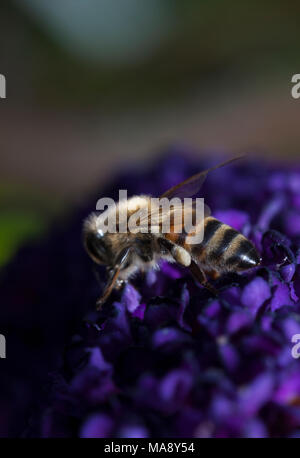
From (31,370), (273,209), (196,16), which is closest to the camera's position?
(273,209)

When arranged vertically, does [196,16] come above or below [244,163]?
above

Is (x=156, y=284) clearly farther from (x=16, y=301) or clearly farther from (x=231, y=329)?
(x=16, y=301)

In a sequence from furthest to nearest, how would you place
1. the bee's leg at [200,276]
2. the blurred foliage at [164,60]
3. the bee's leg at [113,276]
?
1. the blurred foliage at [164,60]
2. the bee's leg at [113,276]
3. the bee's leg at [200,276]

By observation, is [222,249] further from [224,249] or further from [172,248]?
[172,248]

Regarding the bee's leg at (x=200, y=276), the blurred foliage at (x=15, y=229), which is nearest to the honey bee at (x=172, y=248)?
the bee's leg at (x=200, y=276)

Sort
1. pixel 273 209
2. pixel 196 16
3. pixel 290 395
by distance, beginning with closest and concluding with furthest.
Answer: pixel 290 395
pixel 273 209
pixel 196 16

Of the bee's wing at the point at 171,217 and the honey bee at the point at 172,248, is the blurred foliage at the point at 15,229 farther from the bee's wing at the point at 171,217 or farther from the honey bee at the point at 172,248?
the bee's wing at the point at 171,217
